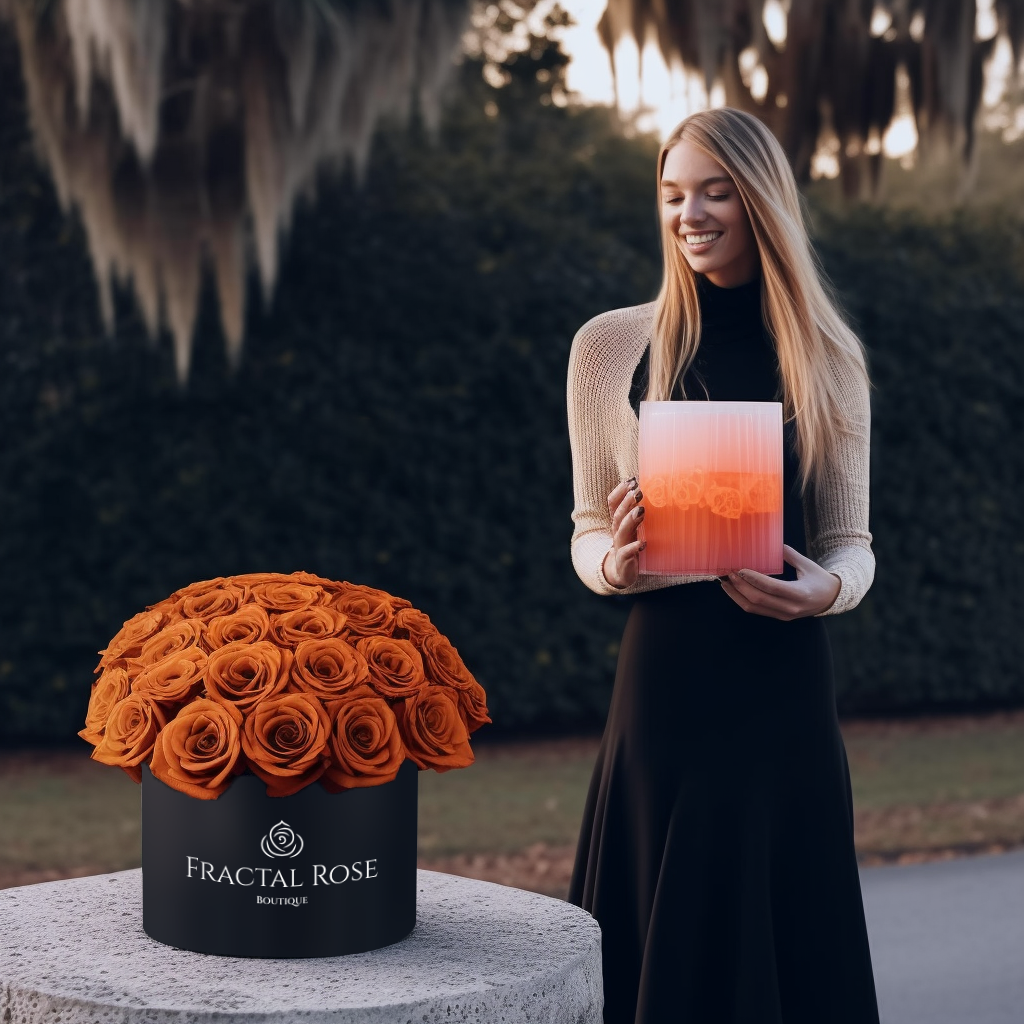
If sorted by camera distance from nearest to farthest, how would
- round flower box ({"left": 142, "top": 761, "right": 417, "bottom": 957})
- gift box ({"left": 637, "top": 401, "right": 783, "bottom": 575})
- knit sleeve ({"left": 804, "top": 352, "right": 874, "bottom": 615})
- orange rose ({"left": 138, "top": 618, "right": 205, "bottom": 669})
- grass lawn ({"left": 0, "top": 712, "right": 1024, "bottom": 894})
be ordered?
round flower box ({"left": 142, "top": 761, "right": 417, "bottom": 957}), orange rose ({"left": 138, "top": 618, "right": 205, "bottom": 669}), gift box ({"left": 637, "top": 401, "right": 783, "bottom": 575}), knit sleeve ({"left": 804, "top": 352, "right": 874, "bottom": 615}), grass lawn ({"left": 0, "top": 712, "right": 1024, "bottom": 894})

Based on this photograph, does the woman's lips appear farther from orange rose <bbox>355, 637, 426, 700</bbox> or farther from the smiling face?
orange rose <bbox>355, 637, 426, 700</bbox>

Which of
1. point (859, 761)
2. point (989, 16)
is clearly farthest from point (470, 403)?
point (989, 16)

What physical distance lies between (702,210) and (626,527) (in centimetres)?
56

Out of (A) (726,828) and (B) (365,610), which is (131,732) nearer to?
(B) (365,610)

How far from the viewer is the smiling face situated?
83.7 inches

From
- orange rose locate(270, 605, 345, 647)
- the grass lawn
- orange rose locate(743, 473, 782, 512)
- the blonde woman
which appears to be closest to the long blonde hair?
the blonde woman

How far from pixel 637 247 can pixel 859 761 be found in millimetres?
3069

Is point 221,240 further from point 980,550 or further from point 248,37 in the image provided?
point 980,550

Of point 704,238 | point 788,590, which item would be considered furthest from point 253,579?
point 704,238

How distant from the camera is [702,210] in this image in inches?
84.0

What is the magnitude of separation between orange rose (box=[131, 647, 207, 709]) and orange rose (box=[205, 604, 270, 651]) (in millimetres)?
30

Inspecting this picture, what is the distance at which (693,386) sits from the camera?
88.6 inches

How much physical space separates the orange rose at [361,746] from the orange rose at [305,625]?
0.11 meters

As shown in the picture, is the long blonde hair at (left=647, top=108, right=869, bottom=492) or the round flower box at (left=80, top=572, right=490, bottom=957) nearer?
the round flower box at (left=80, top=572, right=490, bottom=957)
